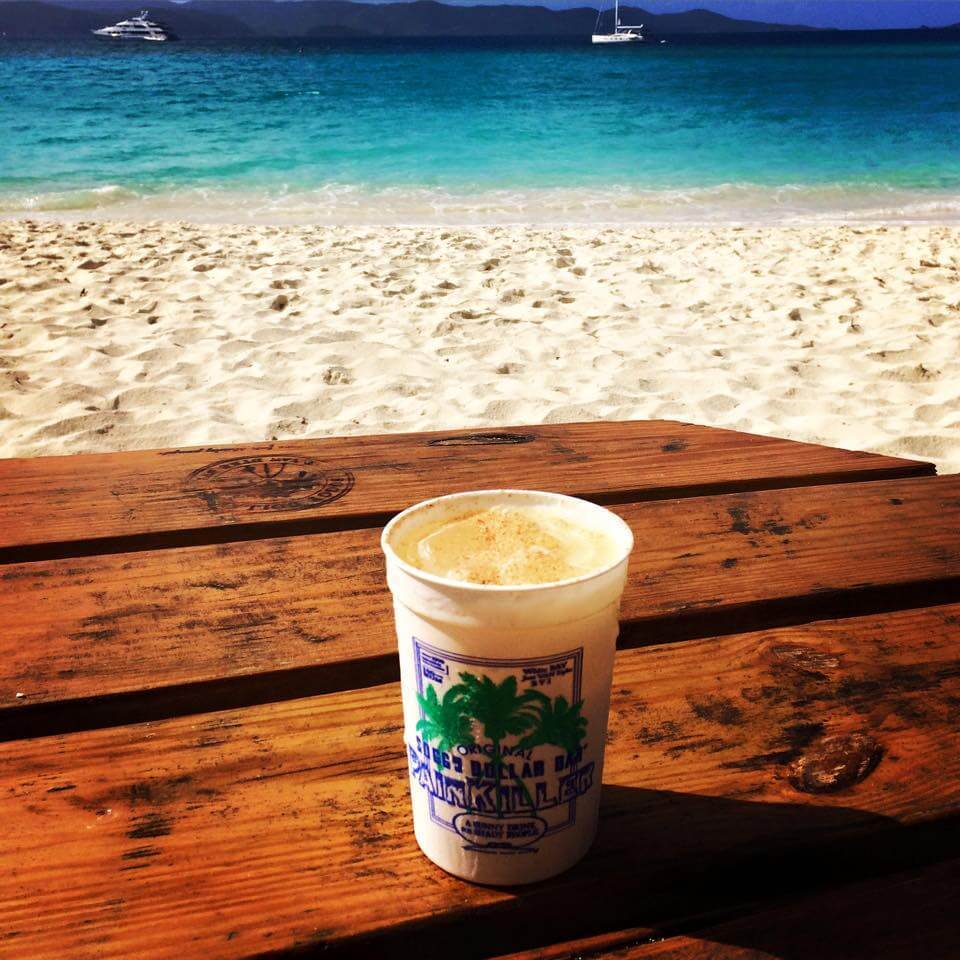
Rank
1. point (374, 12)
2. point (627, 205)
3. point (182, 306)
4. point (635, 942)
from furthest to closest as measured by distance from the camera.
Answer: point (374, 12) → point (627, 205) → point (182, 306) → point (635, 942)

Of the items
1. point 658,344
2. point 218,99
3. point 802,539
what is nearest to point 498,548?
point 802,539

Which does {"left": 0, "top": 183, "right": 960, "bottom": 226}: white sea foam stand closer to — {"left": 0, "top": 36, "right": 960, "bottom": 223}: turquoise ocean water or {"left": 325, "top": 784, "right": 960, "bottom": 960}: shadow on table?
{"left": 0, "top": 36, "right": 960, "bottom": 223}: turquoise ocean water

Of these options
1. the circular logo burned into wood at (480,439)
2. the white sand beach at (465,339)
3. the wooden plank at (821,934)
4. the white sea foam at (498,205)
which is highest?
the circular logo burned into wood at (480,439)

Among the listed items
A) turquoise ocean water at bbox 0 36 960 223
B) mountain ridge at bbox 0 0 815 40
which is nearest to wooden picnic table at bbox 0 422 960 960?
turquoise ocean water at bbox 0 36 960 223

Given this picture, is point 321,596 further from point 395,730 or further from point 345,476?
point 345,476

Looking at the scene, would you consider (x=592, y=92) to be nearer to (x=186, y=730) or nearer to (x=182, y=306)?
(x=182, y=306)

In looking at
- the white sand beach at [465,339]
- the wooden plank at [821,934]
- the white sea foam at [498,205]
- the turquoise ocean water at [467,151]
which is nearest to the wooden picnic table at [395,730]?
the wooden plank at [821,934]

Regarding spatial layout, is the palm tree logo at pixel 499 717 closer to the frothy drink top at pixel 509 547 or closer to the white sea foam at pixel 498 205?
the frothy drink top at pixel 509 547
